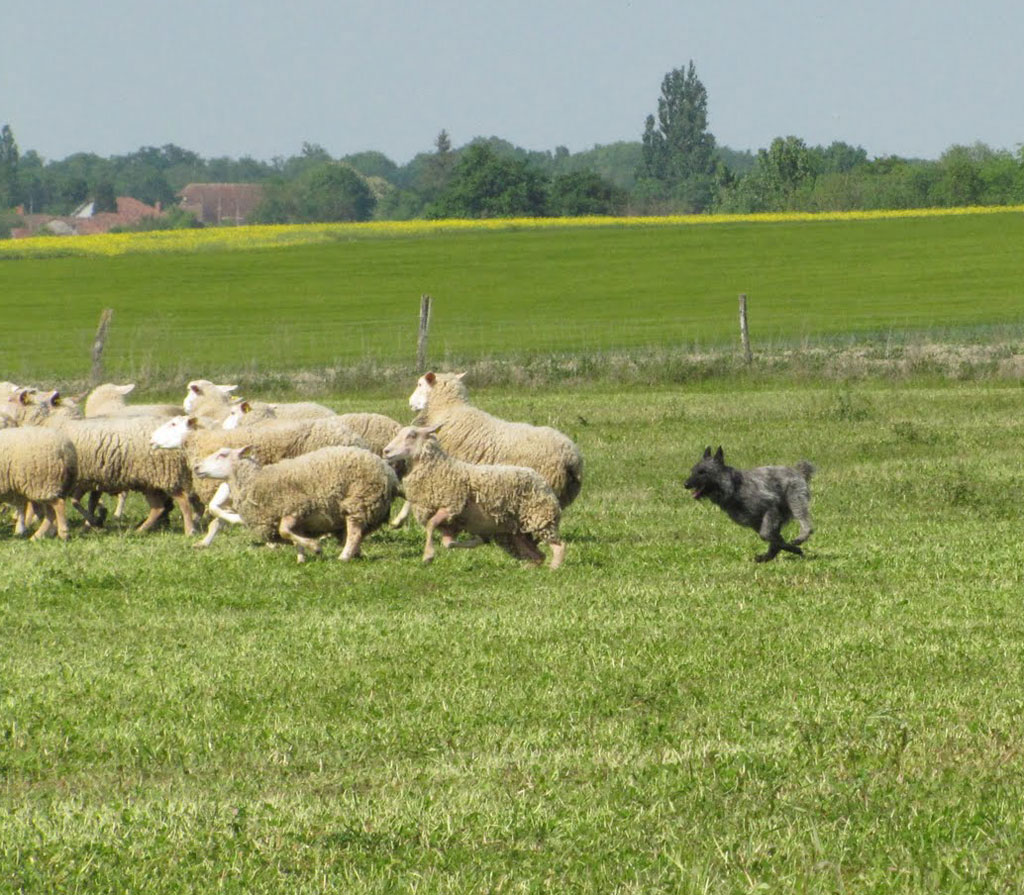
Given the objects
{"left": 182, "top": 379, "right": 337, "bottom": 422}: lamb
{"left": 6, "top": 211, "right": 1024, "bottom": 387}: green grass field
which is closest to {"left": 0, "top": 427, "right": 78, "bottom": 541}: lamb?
{"left": 182, "top": 379, "right": 337, "bottom": 422}: lamb

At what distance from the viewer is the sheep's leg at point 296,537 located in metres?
13.1

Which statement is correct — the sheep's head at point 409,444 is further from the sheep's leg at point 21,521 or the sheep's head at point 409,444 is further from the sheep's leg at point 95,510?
the sheep's leg at point 21,521

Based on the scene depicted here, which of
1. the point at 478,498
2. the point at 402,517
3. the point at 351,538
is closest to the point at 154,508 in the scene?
the point at 402,517

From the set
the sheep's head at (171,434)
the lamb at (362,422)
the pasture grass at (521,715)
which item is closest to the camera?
the pasture grass at (521,715)

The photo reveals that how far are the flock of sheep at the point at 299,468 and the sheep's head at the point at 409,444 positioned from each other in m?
0.01

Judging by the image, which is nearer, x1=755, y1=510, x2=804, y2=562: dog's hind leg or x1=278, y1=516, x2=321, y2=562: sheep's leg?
x1=755, y1=510, x2=804, y2=562: dog's hind leg

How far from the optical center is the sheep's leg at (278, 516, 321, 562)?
13.1 m

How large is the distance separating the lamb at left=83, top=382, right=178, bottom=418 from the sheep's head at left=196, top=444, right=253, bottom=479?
12.5ft

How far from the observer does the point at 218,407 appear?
16906 mm

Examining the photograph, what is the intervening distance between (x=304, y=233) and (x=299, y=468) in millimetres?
71140

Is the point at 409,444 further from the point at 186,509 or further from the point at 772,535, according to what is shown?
the point at 186,509

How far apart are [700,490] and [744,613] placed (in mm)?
1901

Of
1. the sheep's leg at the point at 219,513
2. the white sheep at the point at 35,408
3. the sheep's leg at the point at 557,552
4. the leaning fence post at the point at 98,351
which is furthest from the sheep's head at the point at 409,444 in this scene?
the leaning fence post at the point at 98,351

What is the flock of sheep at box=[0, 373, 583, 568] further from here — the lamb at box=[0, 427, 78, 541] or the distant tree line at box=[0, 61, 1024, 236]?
the distant tree line at box=[0, 61, 1024, 236]
